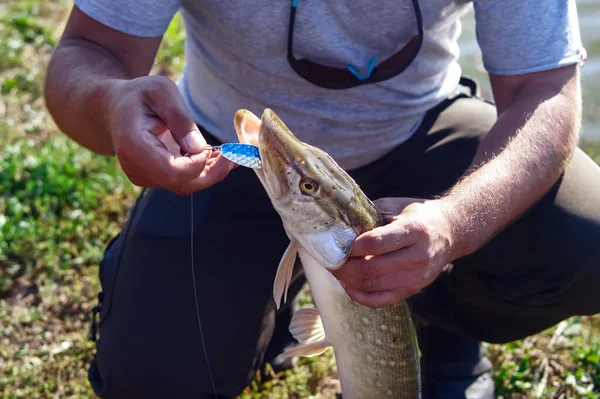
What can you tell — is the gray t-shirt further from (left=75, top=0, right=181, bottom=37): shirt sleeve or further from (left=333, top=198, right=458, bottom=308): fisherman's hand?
(left=333, top=198, right=458, bottom=308): fisherman's hand

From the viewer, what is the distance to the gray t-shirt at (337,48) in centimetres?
227

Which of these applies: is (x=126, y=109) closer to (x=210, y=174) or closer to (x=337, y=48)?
(x=210, y=174)

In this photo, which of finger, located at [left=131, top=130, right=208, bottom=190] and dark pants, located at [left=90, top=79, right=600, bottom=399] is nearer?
finger, located at [left=131, top=130, right=208, bottom=190]

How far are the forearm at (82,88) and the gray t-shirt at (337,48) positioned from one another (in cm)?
12

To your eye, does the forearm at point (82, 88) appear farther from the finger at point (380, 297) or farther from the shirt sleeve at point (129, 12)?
the finger at point (380, 297)

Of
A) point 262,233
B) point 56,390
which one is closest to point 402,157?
point 262,233

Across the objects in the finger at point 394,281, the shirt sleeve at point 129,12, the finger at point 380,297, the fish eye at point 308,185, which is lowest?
the finger at point 380,297

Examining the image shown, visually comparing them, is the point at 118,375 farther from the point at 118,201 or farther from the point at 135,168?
the point at 118,201

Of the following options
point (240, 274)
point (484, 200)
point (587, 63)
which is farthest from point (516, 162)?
point (587, 63)

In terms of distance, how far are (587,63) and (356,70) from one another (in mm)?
3469

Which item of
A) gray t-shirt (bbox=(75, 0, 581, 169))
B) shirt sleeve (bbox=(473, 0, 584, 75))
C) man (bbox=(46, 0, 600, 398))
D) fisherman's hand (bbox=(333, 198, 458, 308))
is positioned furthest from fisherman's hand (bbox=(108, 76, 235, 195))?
shirt sleeve (bbox=(473, 0, 584, 75))

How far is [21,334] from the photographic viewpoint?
111 inches

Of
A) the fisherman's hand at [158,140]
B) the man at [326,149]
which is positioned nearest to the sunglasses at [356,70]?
the man at [326,149]

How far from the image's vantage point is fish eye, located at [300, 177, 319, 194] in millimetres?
1823
